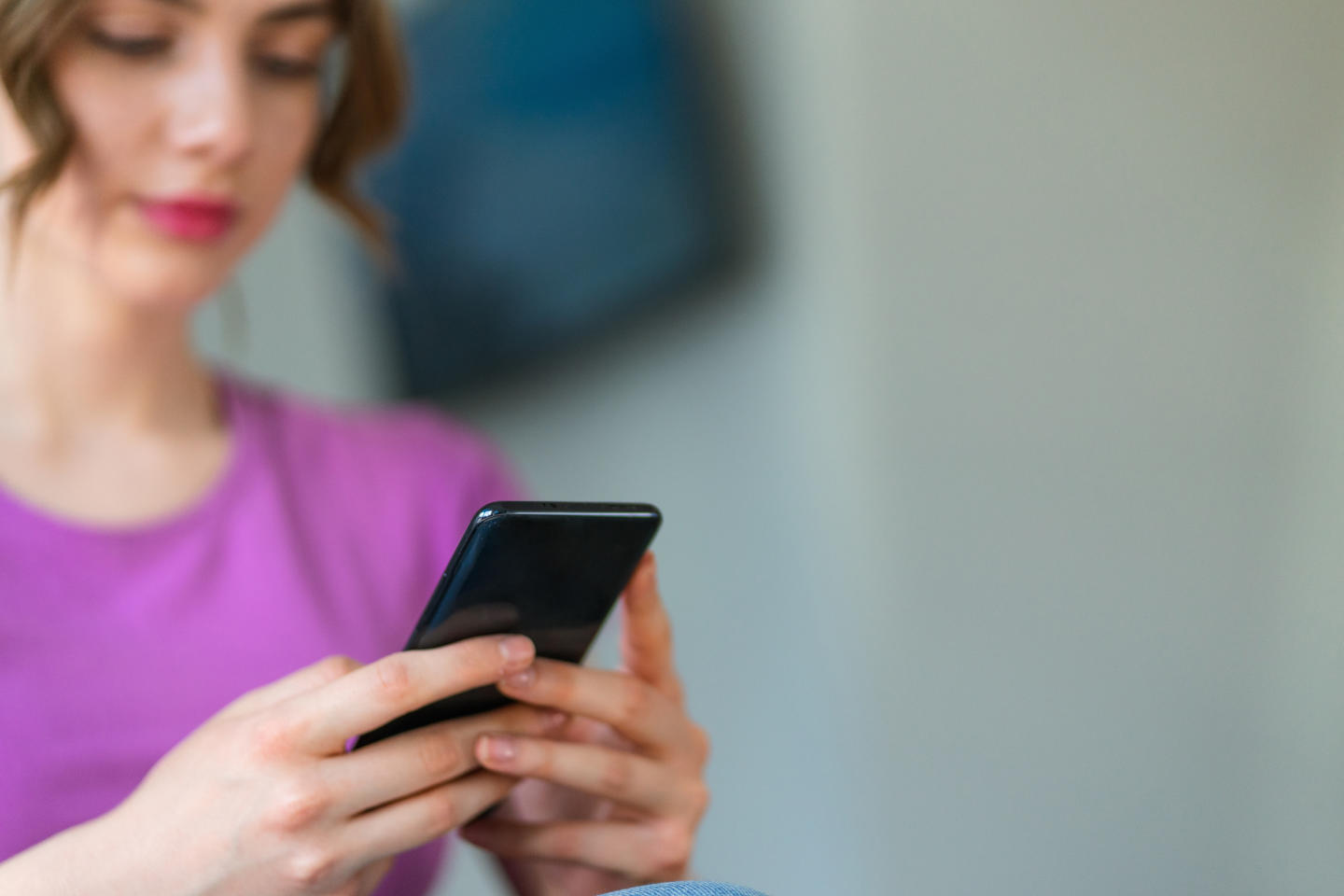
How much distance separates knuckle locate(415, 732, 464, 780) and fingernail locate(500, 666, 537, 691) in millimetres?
32

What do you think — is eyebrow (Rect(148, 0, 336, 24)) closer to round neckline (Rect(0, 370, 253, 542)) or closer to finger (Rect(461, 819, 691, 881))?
round neckline (Rect(0, 370, 253, 542))

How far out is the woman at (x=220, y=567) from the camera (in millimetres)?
483

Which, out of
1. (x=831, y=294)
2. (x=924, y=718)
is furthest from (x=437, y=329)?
(x=924, y=718)

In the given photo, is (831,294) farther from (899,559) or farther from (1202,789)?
(1202,789)

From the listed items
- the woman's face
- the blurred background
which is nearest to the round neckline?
the woman's face

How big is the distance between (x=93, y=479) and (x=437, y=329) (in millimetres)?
806

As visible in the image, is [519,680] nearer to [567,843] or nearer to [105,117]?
[567,843]

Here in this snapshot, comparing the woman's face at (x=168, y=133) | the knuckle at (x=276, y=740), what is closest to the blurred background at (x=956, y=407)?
the knuckle at (x=276, y=740)

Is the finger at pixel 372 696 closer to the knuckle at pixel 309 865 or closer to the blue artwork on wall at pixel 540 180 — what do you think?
the knuckle at pixel 309 865

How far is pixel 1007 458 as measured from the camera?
1.24m

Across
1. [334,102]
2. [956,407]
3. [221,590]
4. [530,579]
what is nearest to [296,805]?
[530,579]

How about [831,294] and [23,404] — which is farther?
[831,294]

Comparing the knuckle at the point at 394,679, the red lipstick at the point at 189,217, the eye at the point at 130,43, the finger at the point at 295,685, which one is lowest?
the finger at the point at 295,685

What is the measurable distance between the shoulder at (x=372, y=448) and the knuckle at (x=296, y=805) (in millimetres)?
432
